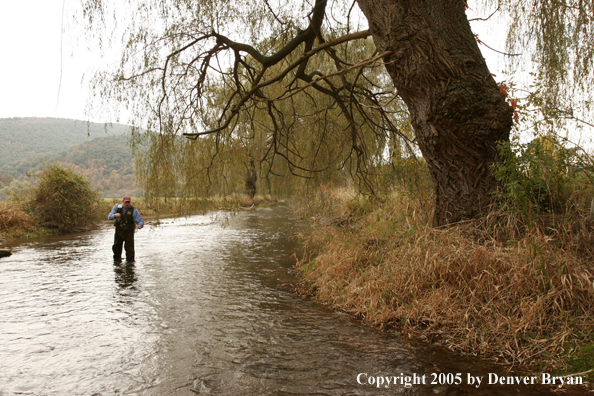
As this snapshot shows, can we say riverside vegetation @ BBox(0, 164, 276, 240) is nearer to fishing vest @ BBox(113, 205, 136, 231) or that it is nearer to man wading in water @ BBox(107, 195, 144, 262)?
man wading in water @ BBox(107, 195, 144, 262)

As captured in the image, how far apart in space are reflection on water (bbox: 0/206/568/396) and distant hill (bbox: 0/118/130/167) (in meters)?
50.4

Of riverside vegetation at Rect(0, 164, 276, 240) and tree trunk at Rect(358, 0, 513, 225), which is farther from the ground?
tree trunk at Rect(358, 0, 513, 225)

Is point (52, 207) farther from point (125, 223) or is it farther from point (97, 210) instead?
point (125, 223)

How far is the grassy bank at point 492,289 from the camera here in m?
3.05

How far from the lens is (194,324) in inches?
174

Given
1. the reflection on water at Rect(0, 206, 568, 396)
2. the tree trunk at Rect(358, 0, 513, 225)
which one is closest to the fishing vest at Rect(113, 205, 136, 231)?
the reflection on water at Rect(0, 206, 568, 396)

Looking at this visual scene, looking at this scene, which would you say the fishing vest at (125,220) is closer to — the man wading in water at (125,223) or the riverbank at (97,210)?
the man wading in water at (125,223)

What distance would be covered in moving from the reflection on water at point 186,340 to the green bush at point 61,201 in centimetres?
655

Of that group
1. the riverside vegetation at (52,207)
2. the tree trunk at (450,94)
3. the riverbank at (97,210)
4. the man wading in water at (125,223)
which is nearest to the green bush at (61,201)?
the riverside vegetation at (52,207)

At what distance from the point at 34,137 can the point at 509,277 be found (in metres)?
76.4

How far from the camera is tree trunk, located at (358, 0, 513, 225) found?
4117 mm

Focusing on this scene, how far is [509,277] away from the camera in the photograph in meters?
3.49

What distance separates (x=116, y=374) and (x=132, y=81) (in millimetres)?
4779

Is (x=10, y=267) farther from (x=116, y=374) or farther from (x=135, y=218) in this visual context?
(x=116, y=374)
